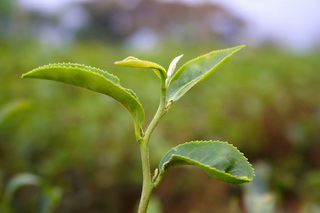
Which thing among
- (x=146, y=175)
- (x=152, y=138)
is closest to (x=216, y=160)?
(x=146, y=175)

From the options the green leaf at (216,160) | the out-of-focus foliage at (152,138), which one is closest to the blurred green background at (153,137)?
the out-of-focus foliage at (152,138)

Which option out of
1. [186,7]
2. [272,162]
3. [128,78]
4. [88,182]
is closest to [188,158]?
[88,182]

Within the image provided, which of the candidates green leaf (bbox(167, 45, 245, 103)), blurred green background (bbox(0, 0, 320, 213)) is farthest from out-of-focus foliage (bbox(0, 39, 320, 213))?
green leaf (bbox(167, 45, 245, 103))

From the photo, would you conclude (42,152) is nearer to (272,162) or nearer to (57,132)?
(57,132)

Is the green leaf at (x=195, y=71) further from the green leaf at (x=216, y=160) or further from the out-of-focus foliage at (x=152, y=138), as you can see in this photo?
the out-of-focus foliage at (x=152, y=138)

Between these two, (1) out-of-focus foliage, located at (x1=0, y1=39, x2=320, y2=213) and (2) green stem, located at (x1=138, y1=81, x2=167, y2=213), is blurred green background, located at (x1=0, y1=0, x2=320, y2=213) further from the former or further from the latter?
(2) green stem, located at (x1=138, y1=81, x2=167, y2=213)

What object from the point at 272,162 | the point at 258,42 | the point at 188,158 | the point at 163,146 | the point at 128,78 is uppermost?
the point at 188,158
